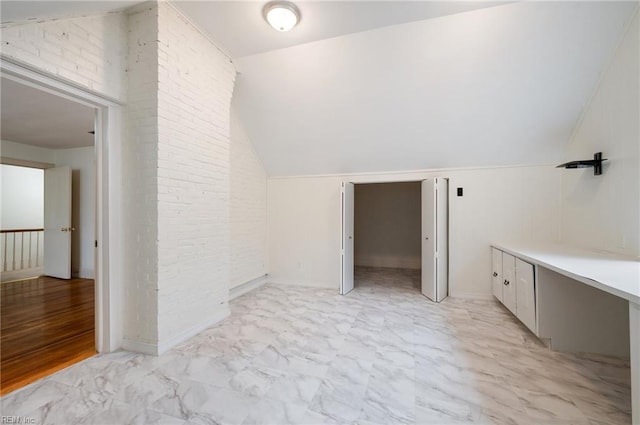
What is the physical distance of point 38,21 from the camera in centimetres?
184

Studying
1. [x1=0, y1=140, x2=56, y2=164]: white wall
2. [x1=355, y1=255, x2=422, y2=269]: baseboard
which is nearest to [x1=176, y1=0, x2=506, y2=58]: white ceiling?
[x1=0, y1=140, x2=56, y2=164]: white wall

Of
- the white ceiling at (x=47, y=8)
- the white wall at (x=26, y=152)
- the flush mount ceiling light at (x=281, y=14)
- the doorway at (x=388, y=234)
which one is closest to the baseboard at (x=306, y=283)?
the doorway at (x=388, y=234)

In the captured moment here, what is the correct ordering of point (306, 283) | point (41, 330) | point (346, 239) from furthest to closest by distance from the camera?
point (306, 283), point (346, 239), point (41, 330)

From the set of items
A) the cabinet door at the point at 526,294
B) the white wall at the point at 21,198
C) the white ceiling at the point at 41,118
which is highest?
the white ceiling at the point at 41,118

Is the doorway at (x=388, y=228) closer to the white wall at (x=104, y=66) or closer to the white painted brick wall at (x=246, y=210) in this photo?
the white painted brick wall at (x=246, y=210)

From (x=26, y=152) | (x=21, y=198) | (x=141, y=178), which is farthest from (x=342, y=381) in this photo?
(x=21, y=198)

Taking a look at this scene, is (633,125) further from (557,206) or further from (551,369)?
(551,369)

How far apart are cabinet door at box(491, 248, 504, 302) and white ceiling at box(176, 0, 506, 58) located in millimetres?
2910

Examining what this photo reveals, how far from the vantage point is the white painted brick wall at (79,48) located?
178 centimetres

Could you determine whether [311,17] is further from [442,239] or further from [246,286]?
[246,286]

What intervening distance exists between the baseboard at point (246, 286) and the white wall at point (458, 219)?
0.24 metres

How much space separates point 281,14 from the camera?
2350mm

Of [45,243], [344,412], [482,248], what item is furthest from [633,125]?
[45,243]

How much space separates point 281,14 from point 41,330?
4.14 metres
